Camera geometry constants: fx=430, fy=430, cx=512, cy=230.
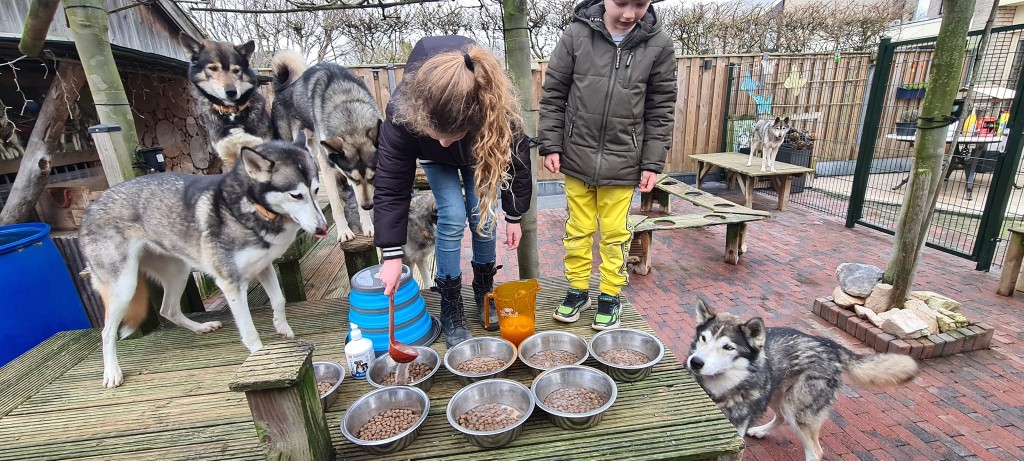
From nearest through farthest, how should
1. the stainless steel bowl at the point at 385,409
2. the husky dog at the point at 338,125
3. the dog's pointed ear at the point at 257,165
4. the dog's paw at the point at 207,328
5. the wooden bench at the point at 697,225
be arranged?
the stainless steel bowl at the point at 385,409, the dog's pointed ear at the point at 257,165, the dog's paw at the point at 207,328, the husky dog at the point at 338,125, the wooden bench at the point at 697,225

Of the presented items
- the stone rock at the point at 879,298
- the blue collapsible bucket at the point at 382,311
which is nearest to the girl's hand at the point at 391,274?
the blue collapsible bucket at the point at 382,311

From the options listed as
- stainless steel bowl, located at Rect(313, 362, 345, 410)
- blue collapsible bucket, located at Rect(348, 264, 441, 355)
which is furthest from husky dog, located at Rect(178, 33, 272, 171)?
stainless steel bowl, located at Rect(313, 362, 345, 410)

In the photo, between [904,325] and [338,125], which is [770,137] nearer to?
[904,325]

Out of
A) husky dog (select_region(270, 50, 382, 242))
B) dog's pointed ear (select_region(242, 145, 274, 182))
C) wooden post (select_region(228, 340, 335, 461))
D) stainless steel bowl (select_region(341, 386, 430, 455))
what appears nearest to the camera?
wooden post (select_region(228, 340, 335, 461))

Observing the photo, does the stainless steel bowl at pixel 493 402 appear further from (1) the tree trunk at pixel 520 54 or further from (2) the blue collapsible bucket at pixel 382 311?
(1) the tree trunk at pixel 520 54

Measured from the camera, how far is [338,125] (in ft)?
11.0

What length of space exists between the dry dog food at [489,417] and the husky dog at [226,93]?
2.77 meters

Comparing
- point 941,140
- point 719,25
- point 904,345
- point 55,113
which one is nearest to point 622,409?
point 904,345

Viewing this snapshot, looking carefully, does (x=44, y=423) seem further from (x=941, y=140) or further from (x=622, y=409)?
(x=941, y=140)

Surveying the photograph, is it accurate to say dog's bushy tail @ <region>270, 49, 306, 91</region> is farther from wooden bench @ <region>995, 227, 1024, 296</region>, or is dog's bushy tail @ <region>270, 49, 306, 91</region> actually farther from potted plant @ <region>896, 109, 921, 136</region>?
potted plant @ <region>896, 109, 921, 136</region>

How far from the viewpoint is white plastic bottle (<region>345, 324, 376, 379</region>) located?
2.20m

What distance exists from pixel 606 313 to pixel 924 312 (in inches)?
115

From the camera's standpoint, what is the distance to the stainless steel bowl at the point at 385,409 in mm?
1759

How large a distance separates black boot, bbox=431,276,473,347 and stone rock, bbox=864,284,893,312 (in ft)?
11.7
